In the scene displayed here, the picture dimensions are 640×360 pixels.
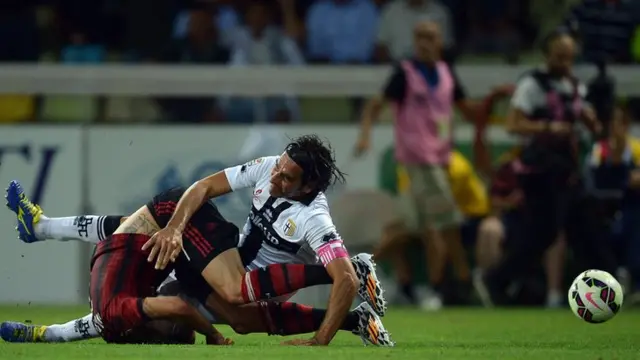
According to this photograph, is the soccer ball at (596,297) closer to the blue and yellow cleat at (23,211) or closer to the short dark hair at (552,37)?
the blue and yellow cleat at (23,211)

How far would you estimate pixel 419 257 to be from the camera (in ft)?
51.4

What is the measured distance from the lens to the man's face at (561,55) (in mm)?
14188

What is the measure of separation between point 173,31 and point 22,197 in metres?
6.86

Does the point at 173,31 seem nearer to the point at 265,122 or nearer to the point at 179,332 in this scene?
the point at 265,122

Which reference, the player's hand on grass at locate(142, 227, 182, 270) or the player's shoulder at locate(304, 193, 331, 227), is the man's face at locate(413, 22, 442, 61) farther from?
the player's hand on grass at locate(142, 227, 182, 270)

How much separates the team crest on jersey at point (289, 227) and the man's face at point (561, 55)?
515 centimetres

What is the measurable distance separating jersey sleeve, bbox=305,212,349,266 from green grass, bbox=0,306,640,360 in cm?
55

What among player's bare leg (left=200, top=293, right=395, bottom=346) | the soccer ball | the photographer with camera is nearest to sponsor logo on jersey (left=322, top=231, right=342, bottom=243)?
player's bare leg (left=200, top=293, right=395, bottom=346)

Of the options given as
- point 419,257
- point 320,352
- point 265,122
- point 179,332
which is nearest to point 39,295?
point 265,122

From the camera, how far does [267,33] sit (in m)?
16.8

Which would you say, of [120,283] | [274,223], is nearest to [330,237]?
[274,223]

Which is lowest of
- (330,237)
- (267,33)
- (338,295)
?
(267,33)

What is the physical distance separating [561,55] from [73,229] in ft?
18.0

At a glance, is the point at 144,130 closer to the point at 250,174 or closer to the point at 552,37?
the point at 552,37
